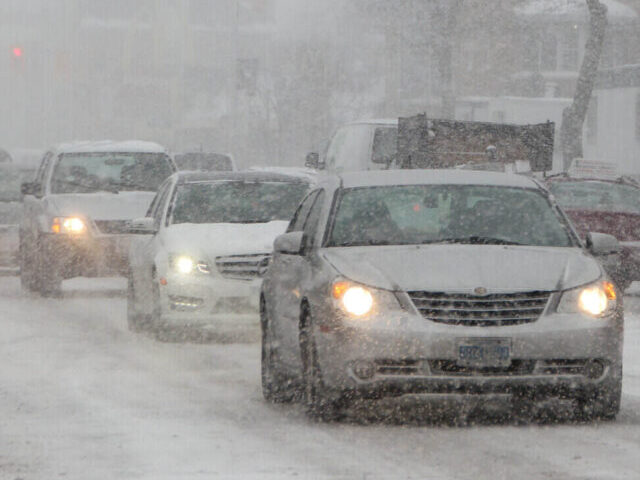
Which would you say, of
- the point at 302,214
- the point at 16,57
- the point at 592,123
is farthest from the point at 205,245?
the point at 592,123

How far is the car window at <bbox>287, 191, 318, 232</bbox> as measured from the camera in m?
11.8

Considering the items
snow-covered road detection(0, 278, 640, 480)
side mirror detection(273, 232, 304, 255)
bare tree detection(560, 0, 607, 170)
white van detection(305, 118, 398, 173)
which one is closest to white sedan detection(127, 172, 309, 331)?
snow-covered road detection(0, 278, 640, 480)

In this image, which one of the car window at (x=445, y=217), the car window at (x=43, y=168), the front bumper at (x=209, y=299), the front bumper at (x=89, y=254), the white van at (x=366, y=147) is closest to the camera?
the car window at (x=445, y=217)

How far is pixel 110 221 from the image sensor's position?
20219 millimetres

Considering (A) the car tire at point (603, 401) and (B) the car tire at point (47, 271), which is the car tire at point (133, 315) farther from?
(A) the car tire at point (603, 401)

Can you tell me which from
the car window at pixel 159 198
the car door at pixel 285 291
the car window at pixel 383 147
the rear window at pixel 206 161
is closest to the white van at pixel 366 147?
the car window at pixel 383 147

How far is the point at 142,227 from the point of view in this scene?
16516 mm

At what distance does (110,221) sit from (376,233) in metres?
9.82

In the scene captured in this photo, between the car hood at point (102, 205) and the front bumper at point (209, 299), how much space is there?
4.92 meters

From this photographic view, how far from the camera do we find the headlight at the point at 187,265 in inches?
615

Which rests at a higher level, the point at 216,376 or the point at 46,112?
the point at 216,376

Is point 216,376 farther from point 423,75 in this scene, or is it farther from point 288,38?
point 288,38

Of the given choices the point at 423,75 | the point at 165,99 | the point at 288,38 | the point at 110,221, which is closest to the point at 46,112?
the point at 165,99

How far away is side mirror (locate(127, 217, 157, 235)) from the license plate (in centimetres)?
722
